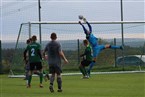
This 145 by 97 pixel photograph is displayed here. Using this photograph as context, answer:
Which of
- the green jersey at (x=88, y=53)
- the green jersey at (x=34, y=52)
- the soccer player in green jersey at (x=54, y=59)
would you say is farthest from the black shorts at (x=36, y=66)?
the green jersey at (x=88, y=53)

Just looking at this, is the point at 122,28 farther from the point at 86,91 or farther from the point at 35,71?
the point at 86,91

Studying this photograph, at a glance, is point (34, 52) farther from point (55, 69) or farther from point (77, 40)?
point (77, 40)

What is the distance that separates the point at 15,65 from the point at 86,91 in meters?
14.2

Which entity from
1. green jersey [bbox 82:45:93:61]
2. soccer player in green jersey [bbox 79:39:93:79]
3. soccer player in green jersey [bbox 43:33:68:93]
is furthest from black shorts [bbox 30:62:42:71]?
green jersey [bbox 82:45:93:61]

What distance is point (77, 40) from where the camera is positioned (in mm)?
34656

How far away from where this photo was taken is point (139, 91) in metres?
16.5

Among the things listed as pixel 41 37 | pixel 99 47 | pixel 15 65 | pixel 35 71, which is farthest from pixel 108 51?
pixel 35 71

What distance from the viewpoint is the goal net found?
30.5 m

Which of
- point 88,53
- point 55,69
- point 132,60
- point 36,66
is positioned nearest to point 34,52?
point 36,66

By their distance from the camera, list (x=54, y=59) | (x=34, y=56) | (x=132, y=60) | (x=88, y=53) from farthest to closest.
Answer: (x=132, y=60), (x=88, y=53), (x=34, y=56), (x=54, y=59)

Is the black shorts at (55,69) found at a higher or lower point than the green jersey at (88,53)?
lower

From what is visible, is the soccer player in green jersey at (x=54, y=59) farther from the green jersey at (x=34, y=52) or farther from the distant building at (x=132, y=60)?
the distant building at (x=132, y=60)

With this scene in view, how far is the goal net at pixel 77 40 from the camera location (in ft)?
100

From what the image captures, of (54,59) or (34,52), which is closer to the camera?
(54,59)
